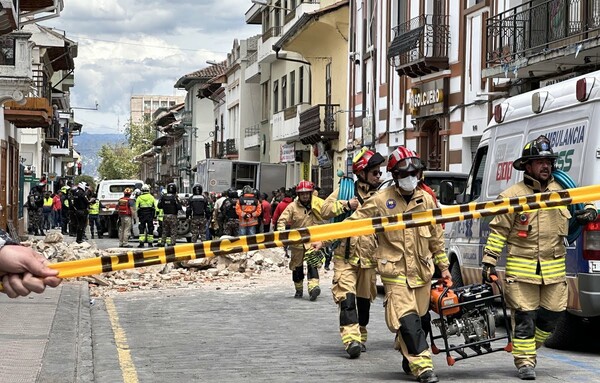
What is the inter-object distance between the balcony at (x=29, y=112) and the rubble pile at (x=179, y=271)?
10.1 metres

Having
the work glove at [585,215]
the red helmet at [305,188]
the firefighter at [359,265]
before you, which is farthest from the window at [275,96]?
the work glove at [585,215]

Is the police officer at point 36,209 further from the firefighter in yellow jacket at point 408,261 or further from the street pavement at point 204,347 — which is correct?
the firefighter in yellow jacket at point 408,261

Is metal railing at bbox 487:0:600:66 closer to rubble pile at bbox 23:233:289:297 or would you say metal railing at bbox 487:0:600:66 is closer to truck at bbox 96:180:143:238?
rubble pile at bbox 23:233:289:297

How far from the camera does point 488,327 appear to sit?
30.6ft

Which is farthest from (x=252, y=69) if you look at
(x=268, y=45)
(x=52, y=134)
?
(x=52, y=134)

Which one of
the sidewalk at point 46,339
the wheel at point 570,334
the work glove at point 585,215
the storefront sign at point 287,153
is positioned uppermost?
the storefront sign at point 287,153

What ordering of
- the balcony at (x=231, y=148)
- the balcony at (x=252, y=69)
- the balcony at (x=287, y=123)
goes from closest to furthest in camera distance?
the balcony at (x=287, y=123) → the balcony at (x=252, y=69) → the balcony at (x=231, y=148)

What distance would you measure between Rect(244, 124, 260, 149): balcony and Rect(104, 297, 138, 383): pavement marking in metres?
43.0

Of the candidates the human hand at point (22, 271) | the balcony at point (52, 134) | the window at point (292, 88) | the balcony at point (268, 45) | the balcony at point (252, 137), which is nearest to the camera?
the human hand at point (22, 271)

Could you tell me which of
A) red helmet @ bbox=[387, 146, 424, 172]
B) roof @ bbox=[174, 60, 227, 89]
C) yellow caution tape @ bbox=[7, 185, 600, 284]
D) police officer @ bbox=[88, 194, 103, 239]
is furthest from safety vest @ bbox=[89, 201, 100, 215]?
roof @ bbox=[174, 60, 227, 89]

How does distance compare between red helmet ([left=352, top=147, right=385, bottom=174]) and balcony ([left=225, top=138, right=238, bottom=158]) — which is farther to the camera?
balcony ([left=225, top=138, right=238, bottom=158])

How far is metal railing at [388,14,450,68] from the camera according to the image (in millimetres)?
28406

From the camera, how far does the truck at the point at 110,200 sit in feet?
129

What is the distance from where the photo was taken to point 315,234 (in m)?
7.43
